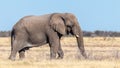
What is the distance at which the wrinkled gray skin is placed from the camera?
2572 cm

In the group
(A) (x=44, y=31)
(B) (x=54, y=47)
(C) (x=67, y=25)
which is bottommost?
(B) (x=54, y=47)

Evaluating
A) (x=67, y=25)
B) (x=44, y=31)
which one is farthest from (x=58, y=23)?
(x=44, y=31)

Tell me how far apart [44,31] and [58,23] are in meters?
0.79

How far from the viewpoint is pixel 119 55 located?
1024 inches

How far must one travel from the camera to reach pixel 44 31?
2580 cm

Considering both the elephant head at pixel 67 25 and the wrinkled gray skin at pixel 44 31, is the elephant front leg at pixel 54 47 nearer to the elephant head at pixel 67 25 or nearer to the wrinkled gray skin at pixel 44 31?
the wrinkled gray skin at pixel 44 31

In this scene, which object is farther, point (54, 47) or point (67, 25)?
point (67, 25)

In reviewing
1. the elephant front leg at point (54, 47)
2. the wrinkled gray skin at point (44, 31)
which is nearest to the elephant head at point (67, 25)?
the wrinkled gray skin at point (44, 31)

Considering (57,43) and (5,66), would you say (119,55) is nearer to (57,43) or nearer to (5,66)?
(57,43)

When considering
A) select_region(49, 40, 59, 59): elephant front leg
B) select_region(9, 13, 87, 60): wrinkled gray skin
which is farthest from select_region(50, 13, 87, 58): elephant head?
select_region(49, 40, 59, 59): elephant front leg

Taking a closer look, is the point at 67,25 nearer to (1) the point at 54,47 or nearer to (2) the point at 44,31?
(2) the point at 44,31

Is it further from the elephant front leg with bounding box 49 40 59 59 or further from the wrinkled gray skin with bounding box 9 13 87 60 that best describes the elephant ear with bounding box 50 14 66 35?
the elephant front leg with bounding box 49 40 59 59

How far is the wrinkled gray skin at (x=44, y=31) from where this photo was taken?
25.7 m

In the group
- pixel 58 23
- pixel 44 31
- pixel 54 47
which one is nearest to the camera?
pixel 54 47
